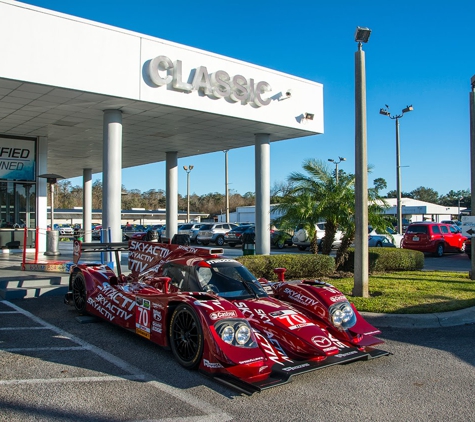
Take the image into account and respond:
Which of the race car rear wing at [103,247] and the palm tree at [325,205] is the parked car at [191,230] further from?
the race car rear wing at [103,247]

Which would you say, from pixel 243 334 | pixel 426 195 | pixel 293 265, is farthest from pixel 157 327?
pixel 426 195

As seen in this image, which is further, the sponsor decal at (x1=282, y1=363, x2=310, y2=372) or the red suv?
the red suv

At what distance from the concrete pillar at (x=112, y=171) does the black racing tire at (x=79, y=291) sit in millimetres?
4537

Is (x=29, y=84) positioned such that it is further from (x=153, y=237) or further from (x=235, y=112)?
(x=235, y=112)

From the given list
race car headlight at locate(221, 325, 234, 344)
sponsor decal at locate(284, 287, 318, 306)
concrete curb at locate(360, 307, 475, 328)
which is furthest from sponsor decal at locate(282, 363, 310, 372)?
concrete curb at locate(360, 307, 475, 328)

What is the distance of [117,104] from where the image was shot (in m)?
12.2

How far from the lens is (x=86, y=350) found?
19.9 feet

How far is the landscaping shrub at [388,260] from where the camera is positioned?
1385 centimetres

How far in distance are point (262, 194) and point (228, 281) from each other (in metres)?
9.79

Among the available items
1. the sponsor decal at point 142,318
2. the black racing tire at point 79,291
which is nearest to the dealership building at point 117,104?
the black racing tire at point 79,291

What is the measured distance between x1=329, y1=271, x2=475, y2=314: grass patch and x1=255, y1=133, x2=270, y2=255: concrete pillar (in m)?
4.07

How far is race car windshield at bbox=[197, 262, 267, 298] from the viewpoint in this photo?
6.18 m

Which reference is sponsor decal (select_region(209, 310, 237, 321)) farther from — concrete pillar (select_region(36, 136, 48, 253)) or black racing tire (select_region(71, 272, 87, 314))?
concrete pillar (select_region(36, 136, 48, 253))

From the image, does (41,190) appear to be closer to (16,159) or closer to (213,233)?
(16,159)
